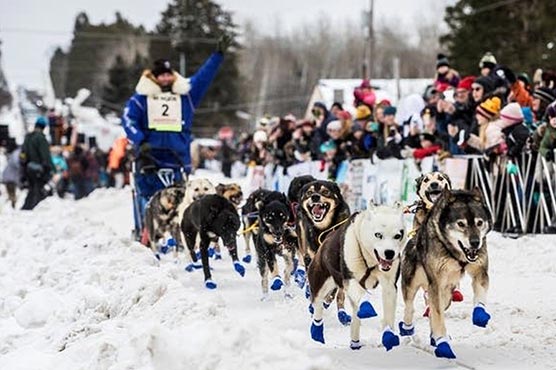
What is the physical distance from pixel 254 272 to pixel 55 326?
2.81 m

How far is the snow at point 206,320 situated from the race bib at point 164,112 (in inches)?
61.4

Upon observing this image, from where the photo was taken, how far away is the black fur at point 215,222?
8133mm

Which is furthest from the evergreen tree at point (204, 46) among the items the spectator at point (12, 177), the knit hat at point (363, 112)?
the knit hat at point (363, 112)

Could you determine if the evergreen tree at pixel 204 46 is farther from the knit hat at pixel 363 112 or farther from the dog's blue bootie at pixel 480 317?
the dog's blue bootie at pixel 480 317

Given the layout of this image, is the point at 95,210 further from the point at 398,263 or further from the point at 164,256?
the point at 398,263

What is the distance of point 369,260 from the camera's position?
5059 mm

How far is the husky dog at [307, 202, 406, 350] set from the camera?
16.2 feet

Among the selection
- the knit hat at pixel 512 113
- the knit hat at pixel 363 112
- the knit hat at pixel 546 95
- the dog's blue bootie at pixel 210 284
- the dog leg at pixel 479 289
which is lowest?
the dog's blue bootie at pixel 210 284

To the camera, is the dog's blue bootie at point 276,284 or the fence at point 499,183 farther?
the fence at point 499,183

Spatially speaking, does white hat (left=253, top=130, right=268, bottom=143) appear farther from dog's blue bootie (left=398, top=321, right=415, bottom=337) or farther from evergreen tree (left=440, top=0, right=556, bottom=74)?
evergreen tree (left=440, top=0, right=556, bottom=74)

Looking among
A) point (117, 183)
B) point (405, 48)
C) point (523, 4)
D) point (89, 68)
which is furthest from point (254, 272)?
point (89, 68)

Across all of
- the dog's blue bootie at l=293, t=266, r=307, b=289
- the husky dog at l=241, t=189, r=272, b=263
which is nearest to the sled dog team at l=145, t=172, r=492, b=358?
the dog's blue bootie at l=293, t=266, r=307, b=289

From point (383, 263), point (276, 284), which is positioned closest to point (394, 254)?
point (383, 263)

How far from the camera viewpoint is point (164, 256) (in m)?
10.1
